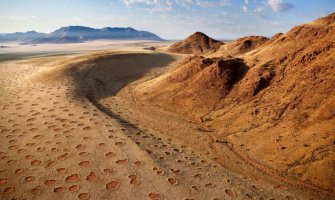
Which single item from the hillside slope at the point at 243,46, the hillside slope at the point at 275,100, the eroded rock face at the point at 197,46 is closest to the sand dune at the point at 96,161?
the hillside slope at the point at 275,100

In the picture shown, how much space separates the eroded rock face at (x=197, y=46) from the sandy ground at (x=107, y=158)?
31.1 meters

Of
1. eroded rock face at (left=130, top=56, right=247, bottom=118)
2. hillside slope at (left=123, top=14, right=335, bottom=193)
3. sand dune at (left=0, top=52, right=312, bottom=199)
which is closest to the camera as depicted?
sand dune at (left=0, top=52, right=312, bottom=199)

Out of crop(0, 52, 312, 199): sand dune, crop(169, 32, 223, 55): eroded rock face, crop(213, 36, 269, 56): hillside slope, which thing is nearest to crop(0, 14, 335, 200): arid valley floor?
crop(0, 52, 312, 199): sand dune

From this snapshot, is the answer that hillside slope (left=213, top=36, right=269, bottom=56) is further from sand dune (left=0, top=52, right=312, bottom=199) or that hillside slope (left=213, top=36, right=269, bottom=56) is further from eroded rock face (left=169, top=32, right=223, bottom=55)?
sand dune (left=0, top=52, right=312, bottom=199)

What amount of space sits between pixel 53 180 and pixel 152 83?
907cm

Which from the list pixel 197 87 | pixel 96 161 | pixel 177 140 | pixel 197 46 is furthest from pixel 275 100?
pixel 197 46

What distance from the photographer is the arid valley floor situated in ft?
18.5

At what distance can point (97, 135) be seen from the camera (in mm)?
7785

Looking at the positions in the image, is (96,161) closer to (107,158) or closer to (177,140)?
(107,158)

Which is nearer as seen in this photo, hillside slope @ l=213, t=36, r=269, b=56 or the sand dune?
the sand dune

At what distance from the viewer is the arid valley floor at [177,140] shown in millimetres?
5641

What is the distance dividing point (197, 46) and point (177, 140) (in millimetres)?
35949

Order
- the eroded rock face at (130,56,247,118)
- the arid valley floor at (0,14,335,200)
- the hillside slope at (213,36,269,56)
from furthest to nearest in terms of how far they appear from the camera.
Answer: the hillside slope at (213,36,269,56), the eroded rock face at (130,56,247,118), the arid valley floor at (0,14,335,200)

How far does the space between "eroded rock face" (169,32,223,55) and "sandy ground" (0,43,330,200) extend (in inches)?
1225
